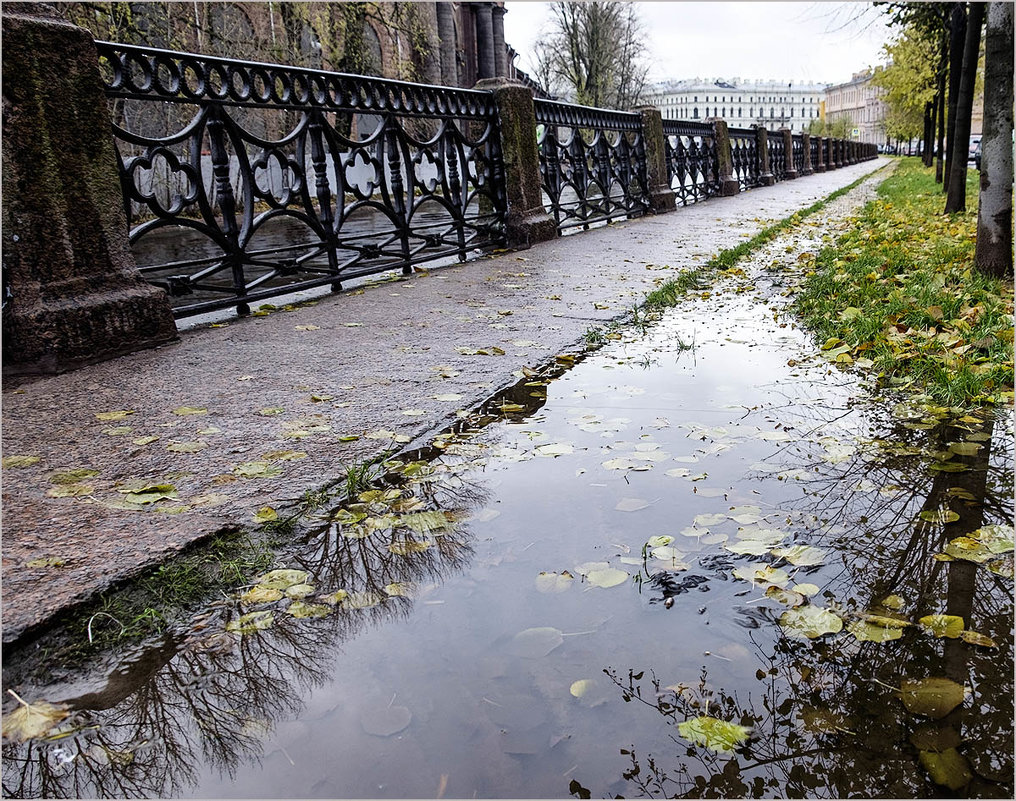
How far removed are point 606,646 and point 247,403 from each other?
2.08 m

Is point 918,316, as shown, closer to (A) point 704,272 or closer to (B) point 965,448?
(B) point 965,448

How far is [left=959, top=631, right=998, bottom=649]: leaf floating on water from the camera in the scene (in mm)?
1479

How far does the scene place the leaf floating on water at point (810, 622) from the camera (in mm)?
1562

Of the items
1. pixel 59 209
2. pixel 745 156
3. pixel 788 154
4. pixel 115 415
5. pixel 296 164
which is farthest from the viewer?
pixel 788 154

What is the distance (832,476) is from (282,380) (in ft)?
7.59

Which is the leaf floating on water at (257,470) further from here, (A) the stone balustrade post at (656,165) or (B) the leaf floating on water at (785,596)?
(A) the stone balustrade post at (656,165)

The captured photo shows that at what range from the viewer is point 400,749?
1300 mm

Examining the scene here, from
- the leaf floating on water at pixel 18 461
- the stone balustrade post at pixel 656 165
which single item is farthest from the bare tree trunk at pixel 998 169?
the stone balustrade post at pixel 656 165

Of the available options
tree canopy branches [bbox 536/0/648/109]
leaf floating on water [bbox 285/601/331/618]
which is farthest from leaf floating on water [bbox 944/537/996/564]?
tree canopy branches [bbox 536/0/648/109]

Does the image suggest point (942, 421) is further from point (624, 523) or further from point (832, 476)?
point (624, 523)

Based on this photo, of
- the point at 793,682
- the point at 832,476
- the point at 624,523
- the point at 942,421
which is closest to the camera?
the point at 793,682

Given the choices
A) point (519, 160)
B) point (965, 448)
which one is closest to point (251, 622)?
point (965, 448)

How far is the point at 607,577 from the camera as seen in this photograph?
1803mm

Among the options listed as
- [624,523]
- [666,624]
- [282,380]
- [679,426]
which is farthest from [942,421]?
[282,380]
